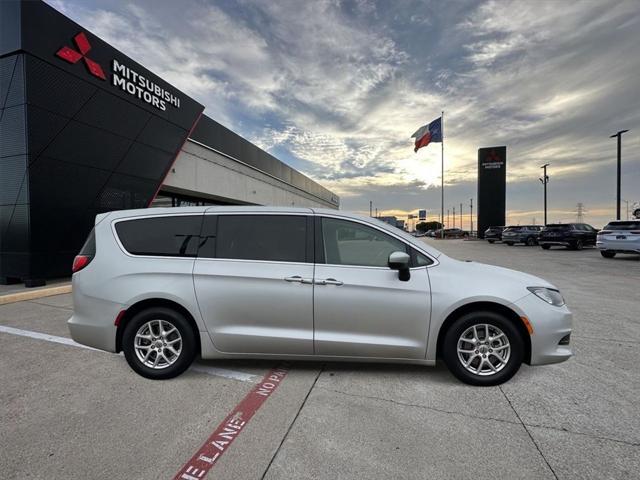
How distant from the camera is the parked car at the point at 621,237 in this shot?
13.0 m

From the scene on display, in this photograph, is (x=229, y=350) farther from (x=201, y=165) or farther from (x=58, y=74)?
(x=201, y=165)

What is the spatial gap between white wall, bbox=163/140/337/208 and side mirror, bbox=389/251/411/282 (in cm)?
1323

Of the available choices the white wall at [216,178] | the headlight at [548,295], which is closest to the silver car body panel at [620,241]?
the headlight at [548,295]

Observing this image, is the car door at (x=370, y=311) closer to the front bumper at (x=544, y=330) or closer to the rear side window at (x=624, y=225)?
the front bumper at (x=544, y=330)

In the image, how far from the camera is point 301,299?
3057 mm

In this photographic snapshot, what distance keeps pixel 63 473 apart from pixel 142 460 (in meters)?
0.44

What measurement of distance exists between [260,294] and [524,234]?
2774 cm

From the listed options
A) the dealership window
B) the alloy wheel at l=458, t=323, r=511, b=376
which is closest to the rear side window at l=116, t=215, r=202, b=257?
the alloy wheel at l=458, t=323, r=511, b=376

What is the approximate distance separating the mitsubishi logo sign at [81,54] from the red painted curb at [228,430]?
382 inches

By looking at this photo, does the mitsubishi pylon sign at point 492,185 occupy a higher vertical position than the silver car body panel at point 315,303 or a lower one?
higher

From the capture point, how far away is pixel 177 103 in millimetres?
12000

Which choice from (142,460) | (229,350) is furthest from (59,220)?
(142,460)

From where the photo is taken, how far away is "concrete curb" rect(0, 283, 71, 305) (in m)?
6.46

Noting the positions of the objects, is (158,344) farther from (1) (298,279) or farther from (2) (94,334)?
(1) (298,279)
